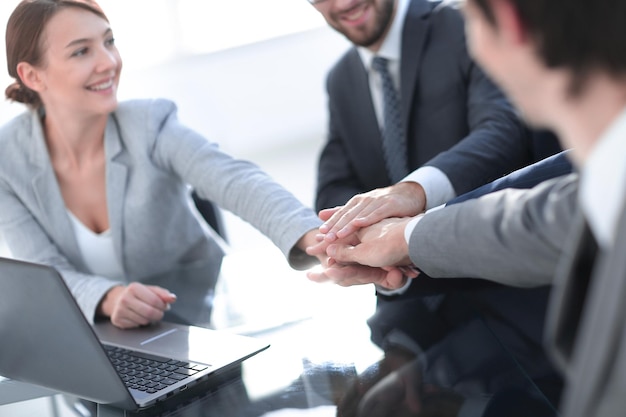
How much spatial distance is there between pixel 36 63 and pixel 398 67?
102 cm

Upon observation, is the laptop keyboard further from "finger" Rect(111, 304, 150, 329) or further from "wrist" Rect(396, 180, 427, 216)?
"wrist" Rect(396, 180, 427, 216)

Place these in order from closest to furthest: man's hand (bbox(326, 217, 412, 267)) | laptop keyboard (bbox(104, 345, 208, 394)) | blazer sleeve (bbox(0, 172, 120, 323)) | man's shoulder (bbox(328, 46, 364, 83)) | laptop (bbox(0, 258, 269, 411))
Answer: laptop (bbox(0, 258, 269, 411)) → laptop keyboard (bbox(104, 345, 208, 394)) → man's hand (bbox(326, 217, 412, 267)) → blazer sleeve (bbox(0, 172, 120, 323)) → man's shoulder (bbox(328, 46, 364, 83))

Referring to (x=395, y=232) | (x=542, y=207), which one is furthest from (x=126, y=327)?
(x=542, y=207)

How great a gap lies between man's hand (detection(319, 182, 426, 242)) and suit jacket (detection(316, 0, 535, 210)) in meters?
0.20

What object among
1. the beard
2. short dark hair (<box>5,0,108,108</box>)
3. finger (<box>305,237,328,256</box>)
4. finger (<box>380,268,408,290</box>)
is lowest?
finger (<box>380,268,408,290</box>)

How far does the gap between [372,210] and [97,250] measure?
A: 2.82ft

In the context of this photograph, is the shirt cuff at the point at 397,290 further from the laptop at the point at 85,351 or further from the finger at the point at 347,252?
the laptop at the point at 85,351

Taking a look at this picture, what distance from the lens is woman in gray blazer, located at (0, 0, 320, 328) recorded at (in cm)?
225

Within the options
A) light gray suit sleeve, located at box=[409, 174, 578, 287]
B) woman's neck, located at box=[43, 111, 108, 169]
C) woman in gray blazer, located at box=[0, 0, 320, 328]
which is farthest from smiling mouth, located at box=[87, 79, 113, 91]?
light gray suit sleeve, located at box=[409, 174, 578, 287]

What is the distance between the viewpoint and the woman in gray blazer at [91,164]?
2246mm

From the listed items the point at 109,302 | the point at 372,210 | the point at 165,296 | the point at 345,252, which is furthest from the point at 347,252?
the point at 109,302

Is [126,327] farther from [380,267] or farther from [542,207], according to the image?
[542,207]

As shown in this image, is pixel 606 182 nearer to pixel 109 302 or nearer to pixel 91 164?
pixel 109 302

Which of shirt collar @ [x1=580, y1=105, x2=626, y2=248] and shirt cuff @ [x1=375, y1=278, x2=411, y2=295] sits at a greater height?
shirt collar @ [x1=580, y1=105, x2=626, y2=248]
